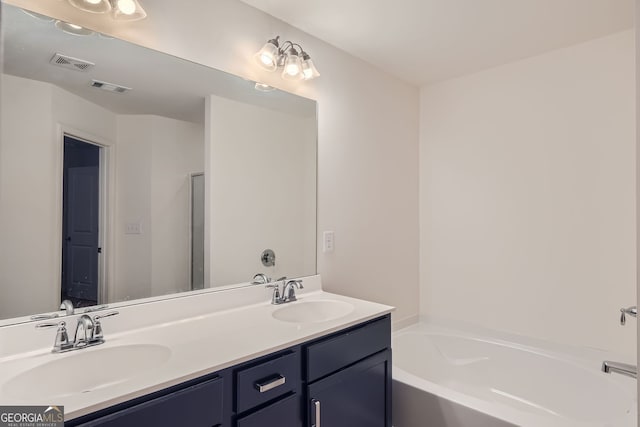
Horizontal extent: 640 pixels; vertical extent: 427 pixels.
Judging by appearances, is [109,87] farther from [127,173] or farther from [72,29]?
[127,173]

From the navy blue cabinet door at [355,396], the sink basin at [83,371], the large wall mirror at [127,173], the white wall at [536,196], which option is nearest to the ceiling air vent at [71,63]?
the large wall mirror at [127,173]

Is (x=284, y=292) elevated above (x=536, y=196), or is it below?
below

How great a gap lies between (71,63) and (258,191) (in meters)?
0.95

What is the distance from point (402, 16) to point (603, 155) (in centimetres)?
146

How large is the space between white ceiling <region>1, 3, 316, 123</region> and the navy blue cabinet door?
4.34 ft

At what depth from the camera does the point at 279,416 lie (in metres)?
1.22

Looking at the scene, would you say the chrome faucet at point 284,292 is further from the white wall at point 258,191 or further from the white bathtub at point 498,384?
the white bathtub at point 498,384

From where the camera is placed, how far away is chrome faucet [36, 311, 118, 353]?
1.16 metres

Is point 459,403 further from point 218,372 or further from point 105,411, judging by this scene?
point 105,411

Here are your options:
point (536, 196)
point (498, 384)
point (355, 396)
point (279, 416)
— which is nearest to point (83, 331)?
point (279, 416)

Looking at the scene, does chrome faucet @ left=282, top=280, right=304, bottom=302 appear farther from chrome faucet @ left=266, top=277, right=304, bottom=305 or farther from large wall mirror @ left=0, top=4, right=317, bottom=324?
large wall mirror @ left=0, top=4, right=317, bottom=324

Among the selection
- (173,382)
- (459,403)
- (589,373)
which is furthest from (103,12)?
(589,373)

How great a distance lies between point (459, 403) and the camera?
67.1 inches

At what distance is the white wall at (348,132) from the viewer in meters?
1.59
